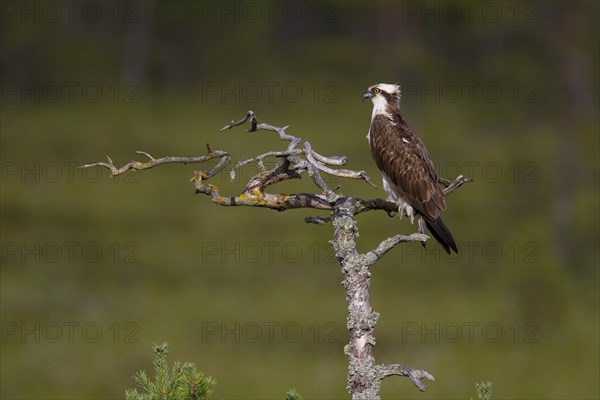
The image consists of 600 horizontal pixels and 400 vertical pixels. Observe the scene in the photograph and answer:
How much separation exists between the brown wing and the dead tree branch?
2840 mm

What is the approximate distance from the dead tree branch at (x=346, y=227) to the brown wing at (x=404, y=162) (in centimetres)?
284

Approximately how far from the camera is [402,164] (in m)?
8.90

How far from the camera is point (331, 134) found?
35.8m

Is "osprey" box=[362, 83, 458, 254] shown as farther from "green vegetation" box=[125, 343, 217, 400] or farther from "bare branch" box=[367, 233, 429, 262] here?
"green vegetation" box=[125, 343, 217, 400]

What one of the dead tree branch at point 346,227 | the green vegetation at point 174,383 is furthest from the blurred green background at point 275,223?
the green vegetation at point 174,383

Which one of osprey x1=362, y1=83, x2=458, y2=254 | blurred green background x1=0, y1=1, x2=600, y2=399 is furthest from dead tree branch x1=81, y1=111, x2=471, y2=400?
blurred green background x1=0, y1=1, x2=600, y2=399

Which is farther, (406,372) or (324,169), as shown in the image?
(324,169)

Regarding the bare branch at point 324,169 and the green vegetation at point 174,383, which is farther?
the bare branch at point 324,169

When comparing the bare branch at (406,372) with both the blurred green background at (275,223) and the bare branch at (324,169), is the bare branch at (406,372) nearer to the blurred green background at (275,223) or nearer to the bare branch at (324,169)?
the bare branch at (324,169)

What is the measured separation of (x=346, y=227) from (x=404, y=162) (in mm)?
3917

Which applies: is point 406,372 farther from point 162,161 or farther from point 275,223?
point 275,223

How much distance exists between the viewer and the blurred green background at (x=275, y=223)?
17078mm

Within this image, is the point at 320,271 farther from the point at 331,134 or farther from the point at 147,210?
the point at 331,134

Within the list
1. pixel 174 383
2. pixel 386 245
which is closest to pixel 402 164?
pixel 386 245
